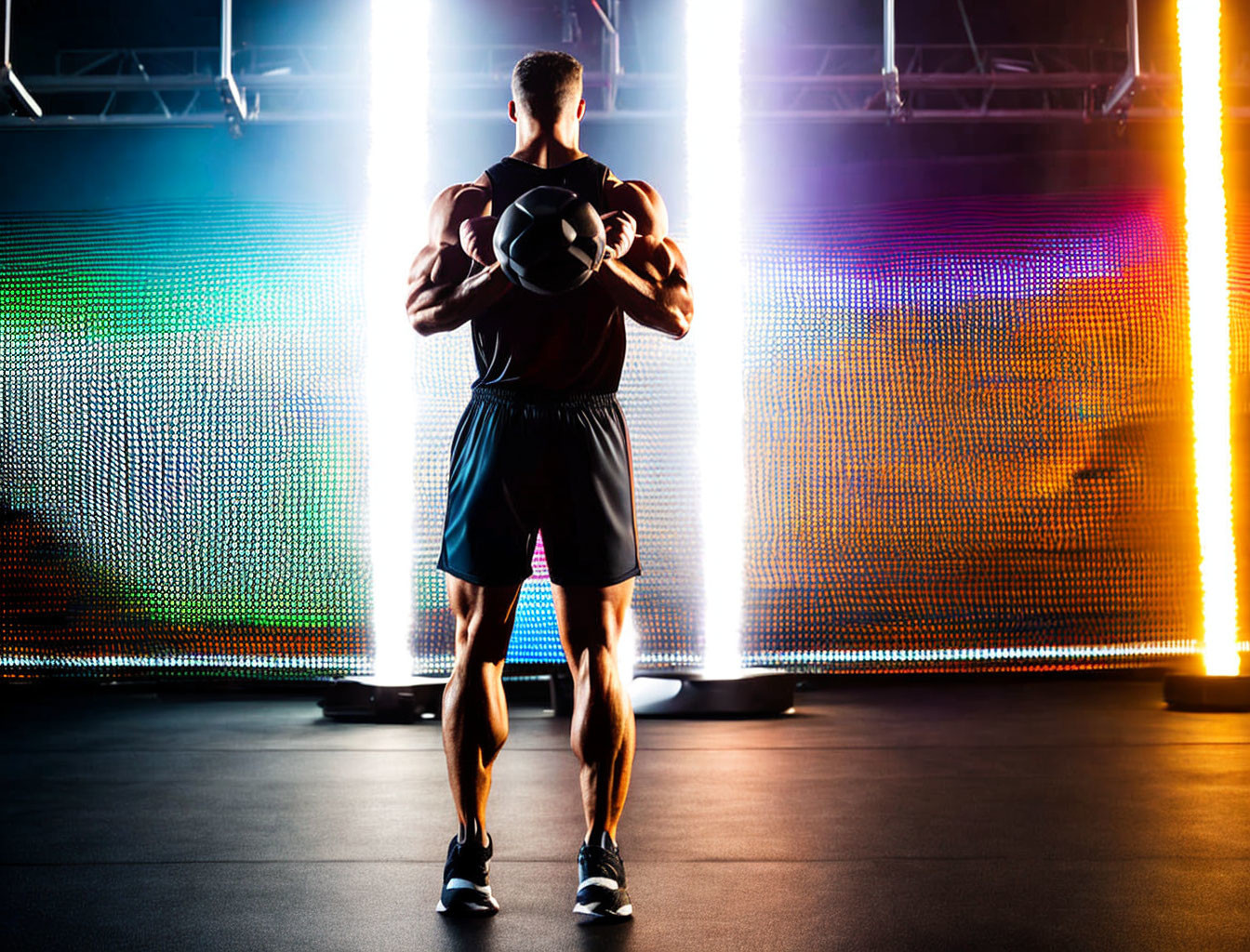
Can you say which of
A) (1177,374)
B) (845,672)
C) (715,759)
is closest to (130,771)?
(715,759)

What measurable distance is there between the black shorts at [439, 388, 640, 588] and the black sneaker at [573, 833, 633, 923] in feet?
1.29

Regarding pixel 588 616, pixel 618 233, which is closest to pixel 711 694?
pixel 588 616

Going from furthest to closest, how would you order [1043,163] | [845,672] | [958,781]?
[1043,163] < [845,672] < [958,781]

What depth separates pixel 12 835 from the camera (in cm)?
228

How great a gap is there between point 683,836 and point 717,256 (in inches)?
79.5

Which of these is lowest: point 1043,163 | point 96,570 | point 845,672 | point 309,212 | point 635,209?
point 845,672

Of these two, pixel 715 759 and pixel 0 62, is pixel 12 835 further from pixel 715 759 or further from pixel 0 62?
pixel 0 62

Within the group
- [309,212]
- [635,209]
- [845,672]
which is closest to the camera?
[635,209]

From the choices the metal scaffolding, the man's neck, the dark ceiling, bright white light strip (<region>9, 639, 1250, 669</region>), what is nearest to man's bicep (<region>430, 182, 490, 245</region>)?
the man's neck

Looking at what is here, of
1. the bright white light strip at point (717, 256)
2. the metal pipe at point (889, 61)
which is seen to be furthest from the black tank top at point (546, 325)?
the metal pipe at point (889, 61)

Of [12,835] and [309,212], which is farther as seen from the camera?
[309,212]

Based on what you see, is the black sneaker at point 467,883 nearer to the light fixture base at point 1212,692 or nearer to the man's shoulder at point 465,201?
the man's shoulder at point 465,201

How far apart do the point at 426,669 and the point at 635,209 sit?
333 cm

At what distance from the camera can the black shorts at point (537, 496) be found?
69.9 inches
